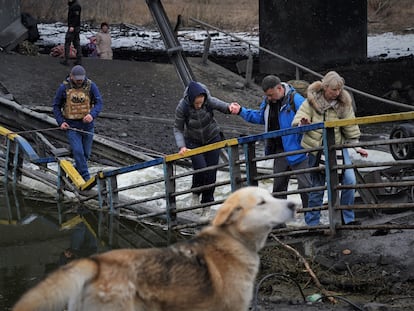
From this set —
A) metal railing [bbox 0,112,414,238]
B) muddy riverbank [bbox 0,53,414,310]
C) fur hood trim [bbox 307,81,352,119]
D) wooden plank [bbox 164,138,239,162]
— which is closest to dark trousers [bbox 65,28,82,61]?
muddy riverbank [bbox 0,53,414,310]

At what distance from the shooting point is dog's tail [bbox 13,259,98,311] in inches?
186

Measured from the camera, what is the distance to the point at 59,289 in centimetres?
475

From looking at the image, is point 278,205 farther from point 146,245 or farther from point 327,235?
point 146,245

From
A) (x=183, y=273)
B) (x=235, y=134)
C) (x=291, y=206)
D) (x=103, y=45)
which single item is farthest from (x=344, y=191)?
(x=103, y=45)

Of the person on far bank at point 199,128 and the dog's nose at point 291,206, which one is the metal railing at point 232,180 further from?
the dog's nose at point 291,206

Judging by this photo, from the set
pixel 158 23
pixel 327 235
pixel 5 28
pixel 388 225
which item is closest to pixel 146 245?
pixel 327 235

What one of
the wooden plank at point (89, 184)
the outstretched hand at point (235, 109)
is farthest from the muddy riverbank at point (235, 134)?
the wooden plank at point (89, 184)

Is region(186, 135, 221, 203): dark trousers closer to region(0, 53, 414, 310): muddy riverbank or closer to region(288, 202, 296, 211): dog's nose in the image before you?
region(0, 53, 414, 310): muddy riverbank

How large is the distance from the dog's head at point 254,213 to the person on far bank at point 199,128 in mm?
4722

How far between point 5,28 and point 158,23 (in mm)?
9778

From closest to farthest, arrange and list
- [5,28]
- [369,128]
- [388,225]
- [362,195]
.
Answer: [388,225]
[362,195]
[369,128]
[5,28]

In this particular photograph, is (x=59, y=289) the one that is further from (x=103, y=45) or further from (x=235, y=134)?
(x=103, y=45)

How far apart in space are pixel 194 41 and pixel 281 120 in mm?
26617

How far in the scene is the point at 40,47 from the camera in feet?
97.3
